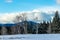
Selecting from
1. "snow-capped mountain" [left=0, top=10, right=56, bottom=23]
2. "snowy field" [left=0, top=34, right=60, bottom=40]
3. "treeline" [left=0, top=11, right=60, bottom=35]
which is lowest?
"snowy field" [left=0, top=34, right=60, bottom=40]

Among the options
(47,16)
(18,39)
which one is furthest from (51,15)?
(18,39)

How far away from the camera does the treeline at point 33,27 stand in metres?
16.2

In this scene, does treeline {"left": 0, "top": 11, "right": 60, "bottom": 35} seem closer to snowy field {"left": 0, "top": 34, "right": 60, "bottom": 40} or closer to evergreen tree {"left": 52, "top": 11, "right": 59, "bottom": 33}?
evergreen tree {"left": 52, "top": 11, "right": 59, "bottom": 33}

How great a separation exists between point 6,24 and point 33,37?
41.3 inches

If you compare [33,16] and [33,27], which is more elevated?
[33,16]

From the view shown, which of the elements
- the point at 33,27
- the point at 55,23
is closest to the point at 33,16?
the point at 33,27

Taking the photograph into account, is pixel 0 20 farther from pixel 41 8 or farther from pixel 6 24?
pixel 41 8

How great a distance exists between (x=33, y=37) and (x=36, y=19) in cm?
71

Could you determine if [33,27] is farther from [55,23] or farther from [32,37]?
[55,23]

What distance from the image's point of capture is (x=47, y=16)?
1617 centimetres

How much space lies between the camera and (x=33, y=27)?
16.2 m

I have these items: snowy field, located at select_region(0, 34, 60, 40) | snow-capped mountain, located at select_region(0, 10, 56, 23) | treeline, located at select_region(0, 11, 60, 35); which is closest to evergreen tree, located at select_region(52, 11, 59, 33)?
treeline, located at select_region(0, 11, 60, 35)

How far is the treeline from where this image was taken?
53.3ft

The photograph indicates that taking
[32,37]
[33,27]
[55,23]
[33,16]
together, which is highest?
[33,16]
